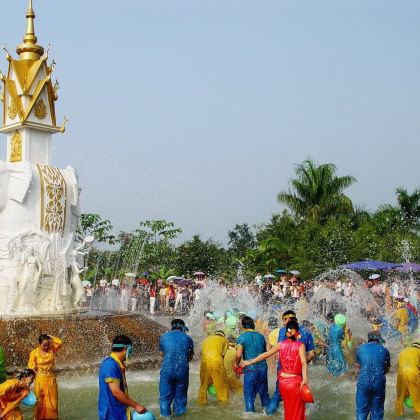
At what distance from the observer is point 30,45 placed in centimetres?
1572

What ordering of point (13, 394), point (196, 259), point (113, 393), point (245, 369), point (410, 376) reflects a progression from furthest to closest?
point (196, 259) → point (245, 369) → point (410, 376) → point (13, 394) → point (113, 393)

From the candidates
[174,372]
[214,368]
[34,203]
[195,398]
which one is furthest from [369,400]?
[34,203]

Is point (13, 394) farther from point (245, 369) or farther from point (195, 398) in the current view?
point (195, 398)

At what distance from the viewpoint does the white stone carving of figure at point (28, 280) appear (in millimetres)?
13508

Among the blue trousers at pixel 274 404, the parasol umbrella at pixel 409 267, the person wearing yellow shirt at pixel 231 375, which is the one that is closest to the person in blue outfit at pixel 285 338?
the blue trousers at pixel 274 404

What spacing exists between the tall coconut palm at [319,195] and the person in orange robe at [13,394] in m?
32.6

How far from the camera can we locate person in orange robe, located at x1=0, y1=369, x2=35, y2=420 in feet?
21.7

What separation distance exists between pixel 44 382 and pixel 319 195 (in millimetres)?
32160

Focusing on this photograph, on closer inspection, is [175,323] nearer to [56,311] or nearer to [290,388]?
[290,388]

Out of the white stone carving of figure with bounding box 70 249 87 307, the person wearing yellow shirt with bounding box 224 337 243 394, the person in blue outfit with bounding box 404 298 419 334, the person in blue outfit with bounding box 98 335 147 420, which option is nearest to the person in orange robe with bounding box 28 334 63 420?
the person in blue outfit with bounding box 98 335 147 420

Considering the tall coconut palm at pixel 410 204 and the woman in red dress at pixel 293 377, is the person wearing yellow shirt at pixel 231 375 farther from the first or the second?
the tall coconut palm at pixel 410 204

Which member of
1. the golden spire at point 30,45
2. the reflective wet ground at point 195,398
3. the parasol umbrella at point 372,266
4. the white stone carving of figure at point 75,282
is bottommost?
the reflective wet ground at point 195,398

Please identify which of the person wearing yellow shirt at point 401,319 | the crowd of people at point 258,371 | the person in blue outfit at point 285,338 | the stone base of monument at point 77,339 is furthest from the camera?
the person wearing yellow shirt at point 401,319

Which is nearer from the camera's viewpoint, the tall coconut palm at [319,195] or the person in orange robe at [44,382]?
the person in orange robe at [44,382]
